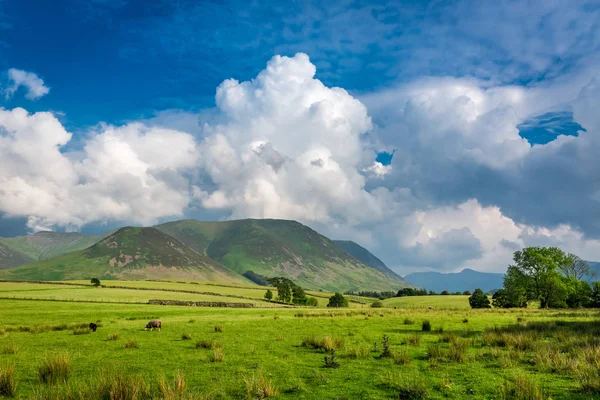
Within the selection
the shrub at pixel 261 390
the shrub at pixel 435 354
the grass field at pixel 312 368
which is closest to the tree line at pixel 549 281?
the grass field at pixel 312 368

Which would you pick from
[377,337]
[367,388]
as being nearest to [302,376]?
[367,388]

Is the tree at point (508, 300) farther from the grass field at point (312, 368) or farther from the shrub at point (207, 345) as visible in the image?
the shrub at point (207, 345)

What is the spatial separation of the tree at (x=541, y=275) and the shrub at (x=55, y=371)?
92845 mm

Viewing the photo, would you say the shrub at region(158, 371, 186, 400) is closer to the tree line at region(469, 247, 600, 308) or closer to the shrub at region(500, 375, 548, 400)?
the shrub at region(500, 375, 548, 400)

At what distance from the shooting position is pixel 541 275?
83688mm

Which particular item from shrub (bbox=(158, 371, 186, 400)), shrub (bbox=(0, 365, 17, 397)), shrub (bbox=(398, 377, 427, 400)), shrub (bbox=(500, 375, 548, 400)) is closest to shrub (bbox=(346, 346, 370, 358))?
shrub (bbox=(398, 377, 427, 400))

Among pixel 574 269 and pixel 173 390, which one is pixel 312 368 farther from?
pixel 574 269

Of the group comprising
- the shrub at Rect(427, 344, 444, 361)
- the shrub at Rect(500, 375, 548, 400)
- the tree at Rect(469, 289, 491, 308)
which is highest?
the shrub at Rect(500, 375, 548, 400)

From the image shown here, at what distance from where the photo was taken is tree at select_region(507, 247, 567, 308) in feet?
271

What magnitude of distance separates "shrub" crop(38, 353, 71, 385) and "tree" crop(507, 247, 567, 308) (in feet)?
305

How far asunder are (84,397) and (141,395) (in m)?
1.43

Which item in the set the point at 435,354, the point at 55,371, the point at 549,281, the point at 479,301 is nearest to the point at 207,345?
the point at 55,371

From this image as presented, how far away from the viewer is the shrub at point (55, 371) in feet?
44.4

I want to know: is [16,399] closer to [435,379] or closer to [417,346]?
[435,379]
